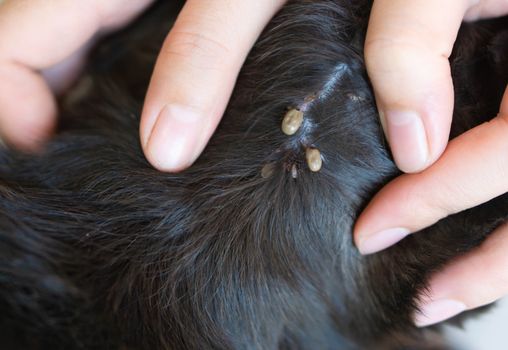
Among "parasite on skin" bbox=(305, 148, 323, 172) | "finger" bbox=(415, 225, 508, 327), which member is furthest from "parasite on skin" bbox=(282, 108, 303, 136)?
"finger" bbox=(415, 225, 508, 327)

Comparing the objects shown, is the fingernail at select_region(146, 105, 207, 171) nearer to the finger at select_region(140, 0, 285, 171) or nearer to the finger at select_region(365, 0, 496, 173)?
the finger at select_region(140, 0, 285, 171)

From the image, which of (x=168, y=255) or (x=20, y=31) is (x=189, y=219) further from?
(x=20, y=31)

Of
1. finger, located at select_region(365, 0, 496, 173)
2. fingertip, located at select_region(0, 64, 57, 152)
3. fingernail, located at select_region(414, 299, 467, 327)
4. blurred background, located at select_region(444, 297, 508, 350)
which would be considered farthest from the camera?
blurred background, located at select_region(444, 297, 508, 350)

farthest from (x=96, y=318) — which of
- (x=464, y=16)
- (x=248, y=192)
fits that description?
(x=464, y=16)

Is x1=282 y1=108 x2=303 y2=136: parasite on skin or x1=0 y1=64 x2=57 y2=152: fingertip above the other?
x1=282 y1=108 x2=303 y2=136: parasite on skin

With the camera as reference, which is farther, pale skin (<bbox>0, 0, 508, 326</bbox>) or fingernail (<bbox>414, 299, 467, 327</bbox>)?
fingernail (<bbox>414, 299, 467, 327</bbox>)
